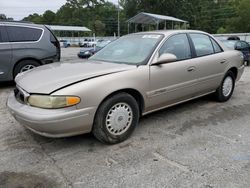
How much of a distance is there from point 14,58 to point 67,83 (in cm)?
436

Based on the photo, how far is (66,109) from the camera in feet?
10.3

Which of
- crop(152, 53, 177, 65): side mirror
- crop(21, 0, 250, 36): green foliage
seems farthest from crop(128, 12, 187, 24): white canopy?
crop(152, 53, 177, 65): side mirror

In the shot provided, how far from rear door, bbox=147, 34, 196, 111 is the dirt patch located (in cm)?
185

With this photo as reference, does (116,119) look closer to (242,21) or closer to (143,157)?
(143,157)

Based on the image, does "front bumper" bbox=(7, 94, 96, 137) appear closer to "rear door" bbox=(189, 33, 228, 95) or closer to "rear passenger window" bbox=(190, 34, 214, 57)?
"rear door" bbox=(189, 33, 228, 95)

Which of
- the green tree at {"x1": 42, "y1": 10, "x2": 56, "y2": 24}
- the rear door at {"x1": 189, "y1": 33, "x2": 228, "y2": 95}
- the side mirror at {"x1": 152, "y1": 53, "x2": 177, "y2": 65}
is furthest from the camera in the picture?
the green tree at {"x1": 42, "y1": 10, "x2": 56, "y2": 24}

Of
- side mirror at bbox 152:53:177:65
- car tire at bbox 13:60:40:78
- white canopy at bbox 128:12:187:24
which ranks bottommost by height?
car tire at bbox 13:60:40:78

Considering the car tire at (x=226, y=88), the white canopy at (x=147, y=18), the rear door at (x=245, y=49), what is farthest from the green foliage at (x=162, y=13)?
the car tire at (x=226, y=88)

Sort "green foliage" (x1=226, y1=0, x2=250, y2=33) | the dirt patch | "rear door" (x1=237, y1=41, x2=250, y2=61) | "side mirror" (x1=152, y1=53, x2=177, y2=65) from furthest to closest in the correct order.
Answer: "green foliage" (x1=226, y1=0, x2=250, y2=33), "rear door" (x1=237, y1=41, x2=250, y2=61), "side mirror" (x1=152, y1=53, x2=177, y2=65), the dirt patch

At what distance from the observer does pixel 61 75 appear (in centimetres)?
351

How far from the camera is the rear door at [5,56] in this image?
6879 mm

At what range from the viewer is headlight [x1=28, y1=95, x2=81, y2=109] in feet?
10.3

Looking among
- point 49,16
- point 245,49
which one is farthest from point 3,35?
point 49,16

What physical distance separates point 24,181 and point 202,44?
151 inches
